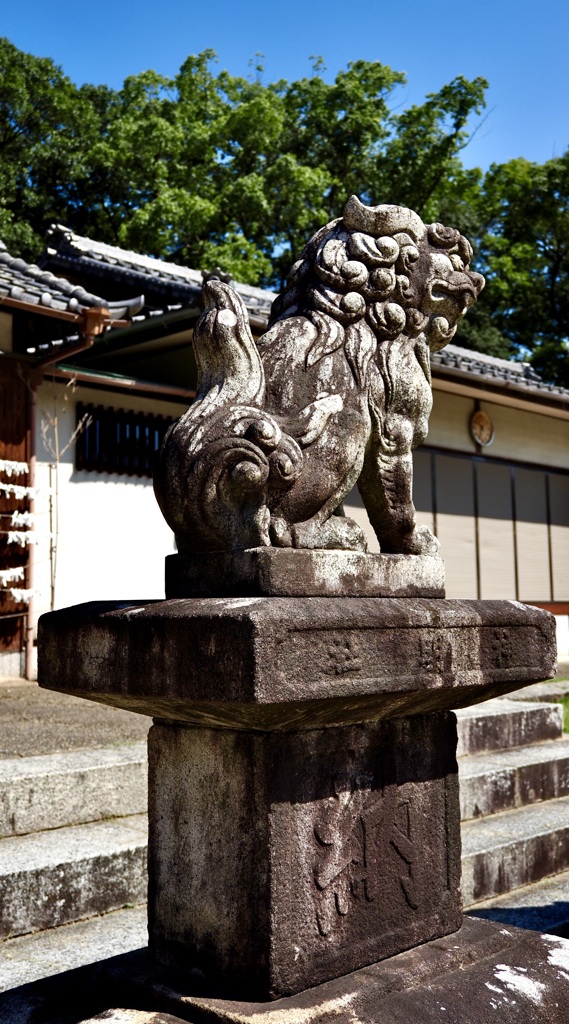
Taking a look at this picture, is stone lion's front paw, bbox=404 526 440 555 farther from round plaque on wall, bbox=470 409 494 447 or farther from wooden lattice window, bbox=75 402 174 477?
round plaque on wall, bbox=470 409 494 447

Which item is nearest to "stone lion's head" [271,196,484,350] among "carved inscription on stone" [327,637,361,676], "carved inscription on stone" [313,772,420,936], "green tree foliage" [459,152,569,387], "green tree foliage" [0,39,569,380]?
"carved inscription on stone" [327,637,361,676]

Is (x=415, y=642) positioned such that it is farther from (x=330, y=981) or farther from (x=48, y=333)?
(x=48, y=333)

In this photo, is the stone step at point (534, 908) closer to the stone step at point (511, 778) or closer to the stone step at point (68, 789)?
the stone step at point (511, 778)

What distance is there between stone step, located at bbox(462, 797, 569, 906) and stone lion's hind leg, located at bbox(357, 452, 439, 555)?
2.59 meters

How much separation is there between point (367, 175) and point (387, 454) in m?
23.2

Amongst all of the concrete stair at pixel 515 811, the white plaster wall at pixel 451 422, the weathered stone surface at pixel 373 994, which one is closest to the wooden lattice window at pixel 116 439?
the white plaster wall at pixel 451 422

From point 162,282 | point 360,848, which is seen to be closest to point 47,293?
point 162,282

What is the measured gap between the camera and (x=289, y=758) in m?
2.64

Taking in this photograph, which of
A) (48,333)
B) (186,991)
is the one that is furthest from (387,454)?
(48,333)

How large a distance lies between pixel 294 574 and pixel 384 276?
1154mm

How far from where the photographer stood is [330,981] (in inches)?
105

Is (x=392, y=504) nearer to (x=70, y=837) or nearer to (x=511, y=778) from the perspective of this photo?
(x=70, y=837)

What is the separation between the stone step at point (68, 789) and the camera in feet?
14.7

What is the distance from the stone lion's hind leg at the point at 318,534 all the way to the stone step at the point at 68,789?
240 cm
